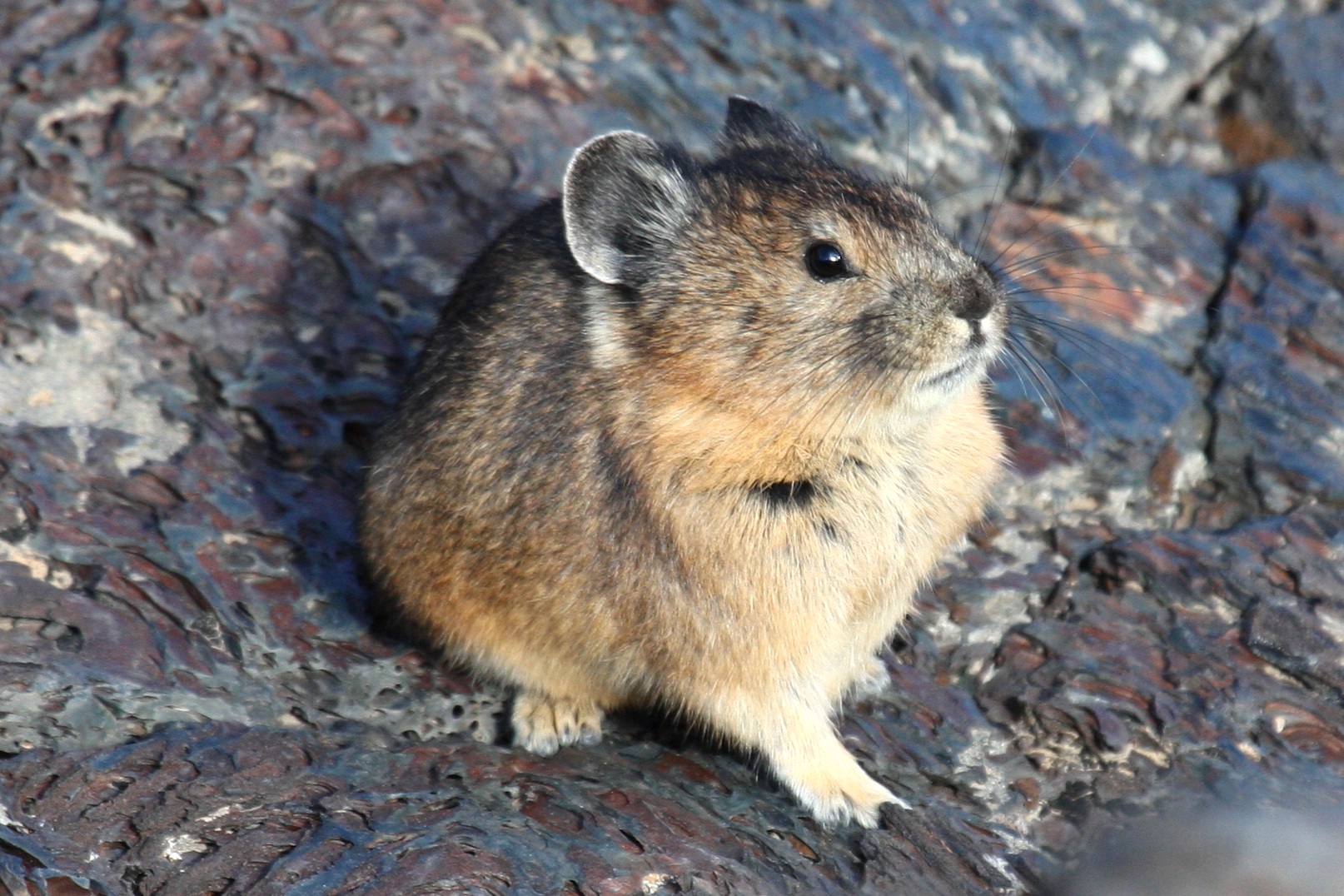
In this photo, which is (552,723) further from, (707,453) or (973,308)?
(973,308)

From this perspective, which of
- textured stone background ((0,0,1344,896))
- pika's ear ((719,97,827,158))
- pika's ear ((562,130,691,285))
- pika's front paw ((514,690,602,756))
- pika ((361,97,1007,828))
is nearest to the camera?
textured stone background ((0,0,1344,896))

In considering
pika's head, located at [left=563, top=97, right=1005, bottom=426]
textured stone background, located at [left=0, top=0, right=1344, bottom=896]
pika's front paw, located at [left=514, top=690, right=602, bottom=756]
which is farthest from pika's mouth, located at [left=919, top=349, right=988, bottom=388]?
pika's front paw, located at [left=514, top=690, right=602, bottom=756]

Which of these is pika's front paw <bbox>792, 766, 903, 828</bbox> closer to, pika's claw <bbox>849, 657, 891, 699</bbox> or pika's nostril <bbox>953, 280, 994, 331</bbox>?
pika's claw <bbox>849, 657, 891, 699</bbox>

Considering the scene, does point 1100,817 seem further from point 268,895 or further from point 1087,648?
point 268,895

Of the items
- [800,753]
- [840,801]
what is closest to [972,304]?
[800,753]

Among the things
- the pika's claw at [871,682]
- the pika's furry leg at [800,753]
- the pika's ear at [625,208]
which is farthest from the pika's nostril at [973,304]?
the pika's claw at [871,682]

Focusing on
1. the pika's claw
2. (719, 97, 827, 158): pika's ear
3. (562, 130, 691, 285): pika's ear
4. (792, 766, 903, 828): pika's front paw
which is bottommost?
(792, 766, 903, 828): pika's front paw
